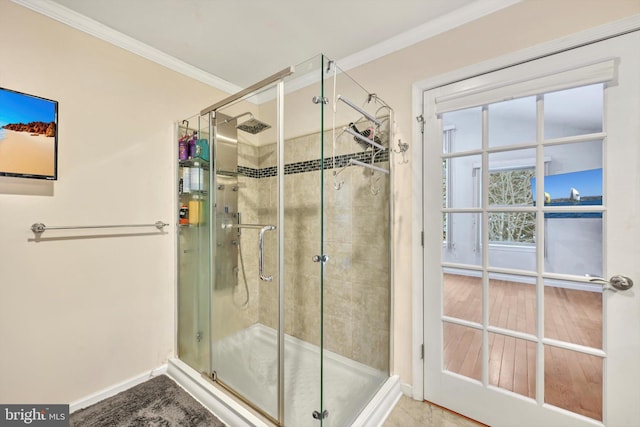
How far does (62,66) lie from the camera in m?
1.57

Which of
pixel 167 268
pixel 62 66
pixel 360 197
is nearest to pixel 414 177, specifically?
pixel 360 197

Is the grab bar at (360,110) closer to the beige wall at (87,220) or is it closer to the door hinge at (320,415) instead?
the beige wall at (87,220)

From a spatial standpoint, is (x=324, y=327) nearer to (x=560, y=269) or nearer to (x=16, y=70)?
(x=560, y=269)

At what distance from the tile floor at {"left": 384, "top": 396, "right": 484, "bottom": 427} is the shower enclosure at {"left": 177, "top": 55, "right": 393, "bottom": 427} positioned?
0.18m

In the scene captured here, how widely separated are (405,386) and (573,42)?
2.17 m

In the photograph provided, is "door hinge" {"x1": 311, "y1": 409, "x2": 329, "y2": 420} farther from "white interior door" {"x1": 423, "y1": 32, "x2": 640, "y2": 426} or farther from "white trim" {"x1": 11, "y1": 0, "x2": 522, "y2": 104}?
"white trim" {"x1": 11, "y1": 0, "x2": 522, "y2": 104}

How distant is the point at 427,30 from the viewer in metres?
1.66

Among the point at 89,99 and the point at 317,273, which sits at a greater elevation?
the point at 89,99

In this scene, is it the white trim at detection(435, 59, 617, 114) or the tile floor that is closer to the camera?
the white trim at detection(435, 59, 617, 114)

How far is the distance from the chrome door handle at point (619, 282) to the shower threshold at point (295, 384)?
1.27 metres

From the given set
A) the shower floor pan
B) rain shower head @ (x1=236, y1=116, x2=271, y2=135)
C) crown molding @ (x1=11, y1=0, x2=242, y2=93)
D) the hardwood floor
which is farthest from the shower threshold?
crown molding @ (x1=11, y1=0, x2=242, y2=93)

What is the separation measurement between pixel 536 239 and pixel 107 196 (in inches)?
103

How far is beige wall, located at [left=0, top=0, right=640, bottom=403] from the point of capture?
1.42 meters

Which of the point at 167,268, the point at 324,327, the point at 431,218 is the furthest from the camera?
the point at 167,268
